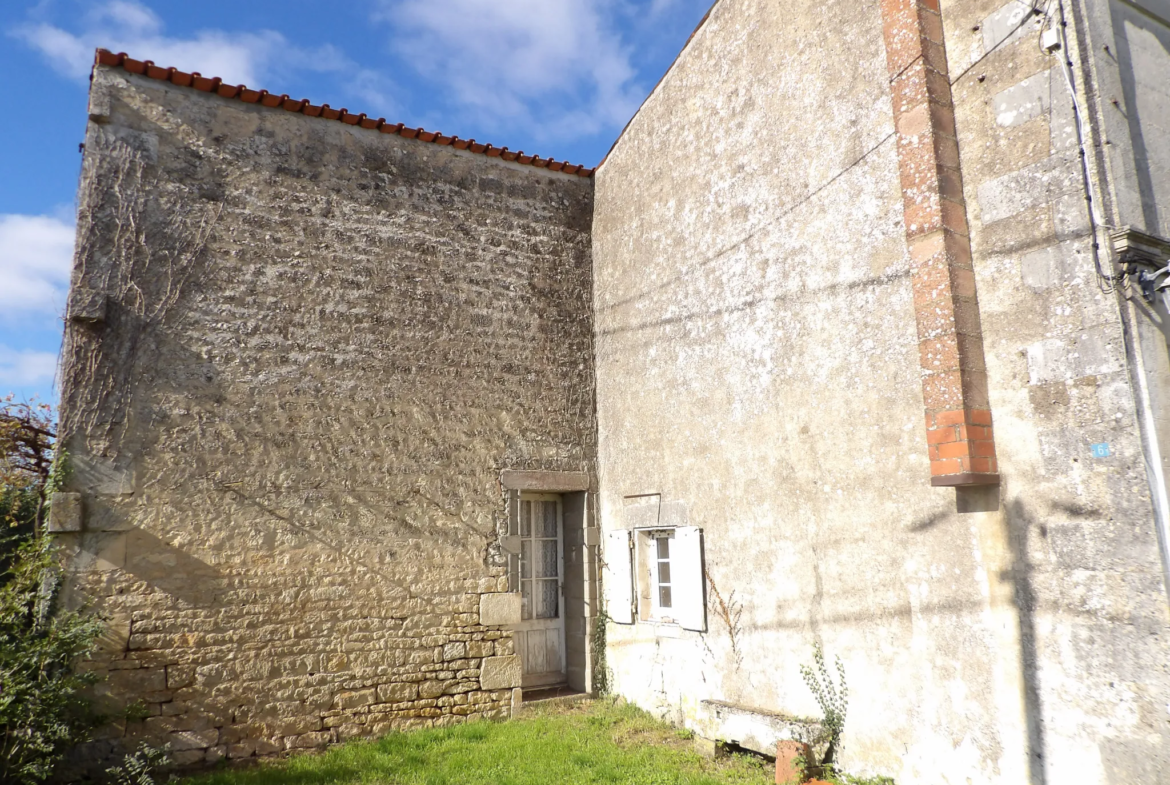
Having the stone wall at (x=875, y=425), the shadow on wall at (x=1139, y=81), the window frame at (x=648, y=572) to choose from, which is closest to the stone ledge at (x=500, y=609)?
the stone wall at (x=875, y=425)

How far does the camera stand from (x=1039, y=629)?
12.0 ft

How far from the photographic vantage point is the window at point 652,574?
5.91 metres

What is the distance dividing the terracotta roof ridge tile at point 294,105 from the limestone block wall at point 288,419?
0.28 ft

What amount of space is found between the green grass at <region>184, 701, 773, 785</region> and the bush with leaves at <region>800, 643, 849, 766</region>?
1.39 ft

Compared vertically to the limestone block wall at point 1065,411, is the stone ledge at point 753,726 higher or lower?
lower

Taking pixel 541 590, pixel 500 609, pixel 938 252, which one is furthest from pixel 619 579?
pixel 938 252

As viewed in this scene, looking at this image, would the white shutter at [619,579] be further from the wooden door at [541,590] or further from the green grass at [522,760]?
the green grass at [522,760]

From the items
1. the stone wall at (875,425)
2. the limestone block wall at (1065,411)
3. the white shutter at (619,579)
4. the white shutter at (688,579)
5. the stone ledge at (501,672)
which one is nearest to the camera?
the limestone block wall at (1065,411)

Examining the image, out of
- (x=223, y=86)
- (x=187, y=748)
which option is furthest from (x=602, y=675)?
(x=223, y=86)

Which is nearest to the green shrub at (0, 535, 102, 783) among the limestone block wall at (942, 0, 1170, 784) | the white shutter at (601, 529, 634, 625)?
the white shutter at (601, 529, 634, 625)

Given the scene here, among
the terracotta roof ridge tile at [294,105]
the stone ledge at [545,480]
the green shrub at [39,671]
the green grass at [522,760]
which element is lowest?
the green grass at [522,760]

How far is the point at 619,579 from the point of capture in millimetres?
6684

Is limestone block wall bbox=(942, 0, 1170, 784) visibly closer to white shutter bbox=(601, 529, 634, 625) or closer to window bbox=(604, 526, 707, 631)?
window bbox=(604, 526, 707, 631)

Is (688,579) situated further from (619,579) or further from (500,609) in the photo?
(500,609)
